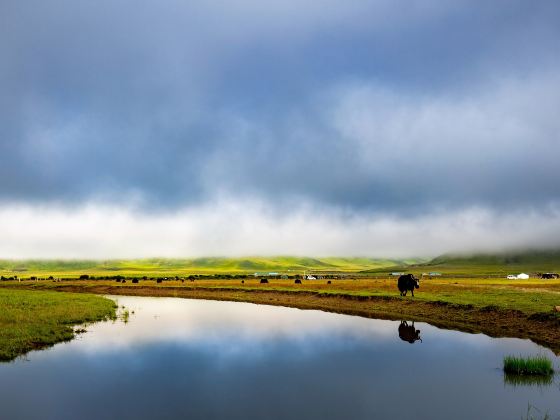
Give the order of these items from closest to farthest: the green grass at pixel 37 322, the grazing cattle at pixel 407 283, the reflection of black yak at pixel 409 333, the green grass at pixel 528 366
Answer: the green grass at pixel 528 366 < the green grass at pixel 37 322 < the reflection of black yak at pixel 409 333 < the grazing cattle at pixel 407 283

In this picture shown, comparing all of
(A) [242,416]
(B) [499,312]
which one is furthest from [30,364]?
(B) [499,312]

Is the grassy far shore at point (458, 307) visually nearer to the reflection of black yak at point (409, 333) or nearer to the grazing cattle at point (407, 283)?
the grazing cattle at point (407, 283)

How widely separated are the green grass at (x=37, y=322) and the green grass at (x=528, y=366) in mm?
26067

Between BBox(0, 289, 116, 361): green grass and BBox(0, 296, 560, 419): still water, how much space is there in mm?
1512

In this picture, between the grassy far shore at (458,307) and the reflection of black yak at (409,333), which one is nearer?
the reflection of black yak at (409,333)

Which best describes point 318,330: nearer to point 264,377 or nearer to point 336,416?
point 264,377

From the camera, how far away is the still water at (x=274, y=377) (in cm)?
1642

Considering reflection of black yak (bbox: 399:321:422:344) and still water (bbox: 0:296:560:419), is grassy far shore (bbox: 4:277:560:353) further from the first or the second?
still water (bbox: 0:296:560:419)

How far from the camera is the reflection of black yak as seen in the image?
104 feet

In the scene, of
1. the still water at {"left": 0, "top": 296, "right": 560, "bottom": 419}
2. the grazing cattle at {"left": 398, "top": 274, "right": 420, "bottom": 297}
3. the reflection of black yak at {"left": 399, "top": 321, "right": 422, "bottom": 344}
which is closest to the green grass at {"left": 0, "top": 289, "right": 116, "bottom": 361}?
the still water at {"left": 0, "top": 296, "right": 560, "bottom": 419}

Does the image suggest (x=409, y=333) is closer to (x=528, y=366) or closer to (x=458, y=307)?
(x=458, y=307)

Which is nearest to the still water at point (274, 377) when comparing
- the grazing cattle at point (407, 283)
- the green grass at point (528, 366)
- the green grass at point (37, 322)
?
the green grass at point (528, 366)

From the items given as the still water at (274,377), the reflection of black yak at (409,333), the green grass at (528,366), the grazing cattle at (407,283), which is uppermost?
the grazing cattle at (407,283)

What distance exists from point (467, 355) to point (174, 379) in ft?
53.7
